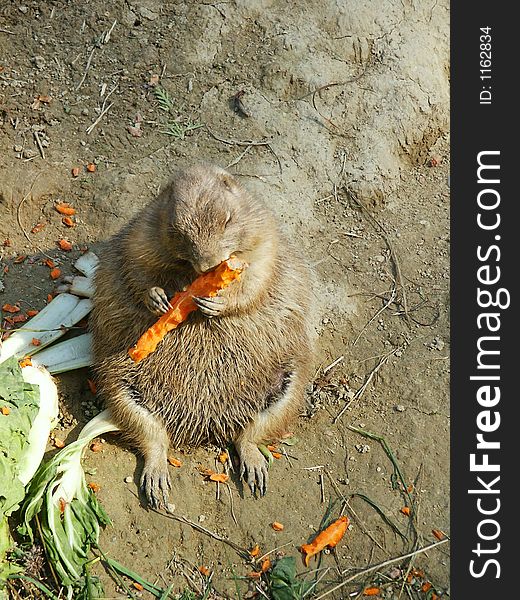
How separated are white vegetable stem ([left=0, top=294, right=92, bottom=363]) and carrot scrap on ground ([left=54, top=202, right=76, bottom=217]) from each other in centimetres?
86

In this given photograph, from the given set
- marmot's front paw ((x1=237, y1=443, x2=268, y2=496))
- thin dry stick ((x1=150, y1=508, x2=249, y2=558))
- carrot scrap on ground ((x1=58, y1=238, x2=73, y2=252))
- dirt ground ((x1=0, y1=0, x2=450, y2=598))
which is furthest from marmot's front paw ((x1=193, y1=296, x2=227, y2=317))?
carrot scrap on ground ((x1=58, y1=238, x2=73, y2=252))

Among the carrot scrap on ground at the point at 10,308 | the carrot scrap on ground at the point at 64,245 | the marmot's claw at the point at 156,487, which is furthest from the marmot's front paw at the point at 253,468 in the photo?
the carrot scrap on ground at the point at 64,245

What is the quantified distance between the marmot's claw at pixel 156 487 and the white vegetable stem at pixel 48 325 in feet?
4.08

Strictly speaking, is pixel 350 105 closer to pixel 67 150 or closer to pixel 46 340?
pixel 67 150

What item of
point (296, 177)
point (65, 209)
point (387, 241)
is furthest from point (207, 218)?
point (387, 241)

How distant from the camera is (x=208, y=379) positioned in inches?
210

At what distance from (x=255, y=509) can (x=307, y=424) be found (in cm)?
79

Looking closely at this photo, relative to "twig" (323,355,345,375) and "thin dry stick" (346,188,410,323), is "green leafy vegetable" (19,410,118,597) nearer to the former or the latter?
"twig" (323,355,345,375)

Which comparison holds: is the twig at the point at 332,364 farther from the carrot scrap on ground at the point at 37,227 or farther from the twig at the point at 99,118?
the twig at the point at 99,118

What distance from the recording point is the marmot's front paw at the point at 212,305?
486 cm

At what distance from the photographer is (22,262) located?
6.28 meters

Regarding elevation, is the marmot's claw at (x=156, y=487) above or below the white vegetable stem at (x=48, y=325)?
below

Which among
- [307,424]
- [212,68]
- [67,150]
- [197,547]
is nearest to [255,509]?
[197,547]

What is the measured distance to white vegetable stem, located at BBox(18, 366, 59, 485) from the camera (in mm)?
4934
